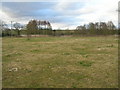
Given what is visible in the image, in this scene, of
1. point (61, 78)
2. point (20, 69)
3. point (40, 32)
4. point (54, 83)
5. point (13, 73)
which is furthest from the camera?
point (40, 32)

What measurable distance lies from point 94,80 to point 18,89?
2.26 meters

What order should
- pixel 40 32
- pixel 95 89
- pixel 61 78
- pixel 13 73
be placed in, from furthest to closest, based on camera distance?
1. pixel 40 32
2. pixel 13 73
3. pixel 61 78
4. pixel 95 89

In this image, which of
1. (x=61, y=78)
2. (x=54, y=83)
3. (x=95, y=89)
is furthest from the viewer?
(x=61, y=78)

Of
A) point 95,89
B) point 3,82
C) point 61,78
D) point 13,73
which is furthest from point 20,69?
point 95,89

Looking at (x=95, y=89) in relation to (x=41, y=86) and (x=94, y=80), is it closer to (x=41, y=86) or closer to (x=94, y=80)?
(x=94, y=80)

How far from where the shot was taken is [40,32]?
56781 mm

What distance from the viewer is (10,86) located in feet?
16.2

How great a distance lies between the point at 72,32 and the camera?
57531mm

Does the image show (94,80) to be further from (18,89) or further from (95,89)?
(18,89)

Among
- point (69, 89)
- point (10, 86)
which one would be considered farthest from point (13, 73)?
point (69, 89)

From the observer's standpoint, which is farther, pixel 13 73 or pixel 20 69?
pixel 20 69

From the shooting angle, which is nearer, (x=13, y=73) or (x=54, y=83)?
(x=54, y=83)

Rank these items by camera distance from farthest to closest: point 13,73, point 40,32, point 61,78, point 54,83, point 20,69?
point 40,32
point 20,69
point 13,73
point 61,78
point 54,83

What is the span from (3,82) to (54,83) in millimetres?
1517
